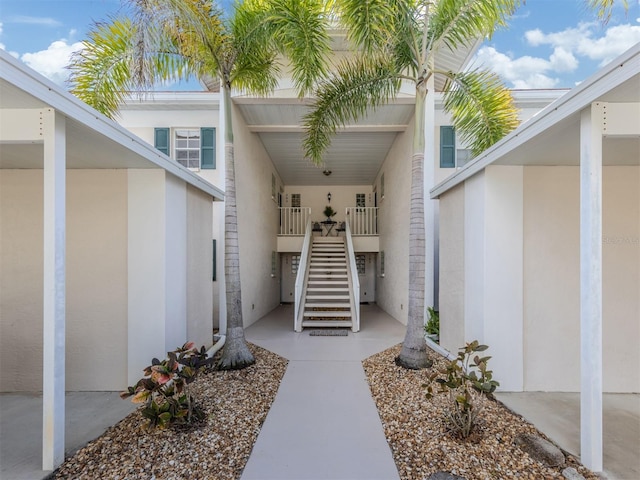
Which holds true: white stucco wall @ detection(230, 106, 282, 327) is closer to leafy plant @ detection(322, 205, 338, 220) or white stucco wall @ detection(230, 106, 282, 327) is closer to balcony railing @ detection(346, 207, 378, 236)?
leafy plant @ detection(322, 205, 338, 220)

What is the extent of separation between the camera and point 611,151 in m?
3.27

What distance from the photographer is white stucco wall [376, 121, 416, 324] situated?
7.32 metres

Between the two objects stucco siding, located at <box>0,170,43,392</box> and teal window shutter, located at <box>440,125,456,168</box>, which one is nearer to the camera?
stucco siding, located at <box>0,170,43,392</box>

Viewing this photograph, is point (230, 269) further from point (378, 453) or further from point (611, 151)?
point (611, 151)

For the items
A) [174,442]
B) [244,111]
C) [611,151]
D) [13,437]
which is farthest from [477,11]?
[13,437]

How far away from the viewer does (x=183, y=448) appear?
261 centimetres

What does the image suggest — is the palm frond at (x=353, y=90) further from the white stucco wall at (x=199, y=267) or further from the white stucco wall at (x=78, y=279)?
the white stucco wall at (x=78, y=279)

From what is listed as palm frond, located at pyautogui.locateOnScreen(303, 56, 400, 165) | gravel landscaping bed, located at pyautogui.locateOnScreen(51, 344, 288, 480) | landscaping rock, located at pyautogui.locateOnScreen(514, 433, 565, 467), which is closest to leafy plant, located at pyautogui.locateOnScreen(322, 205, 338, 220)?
palm frond, located at pyautogui.locateOnScreen(303, 56, 400, 165)

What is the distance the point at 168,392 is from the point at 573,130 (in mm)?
4595

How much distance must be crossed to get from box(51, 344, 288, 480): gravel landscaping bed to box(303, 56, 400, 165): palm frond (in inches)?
168

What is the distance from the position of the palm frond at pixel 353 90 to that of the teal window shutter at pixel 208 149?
3507mm

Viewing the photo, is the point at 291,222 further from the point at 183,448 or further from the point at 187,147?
the point at 183,448

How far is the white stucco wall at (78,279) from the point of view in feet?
12.5

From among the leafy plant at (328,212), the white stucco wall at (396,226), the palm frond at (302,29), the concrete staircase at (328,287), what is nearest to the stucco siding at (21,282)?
the palm frond at (302,29)
